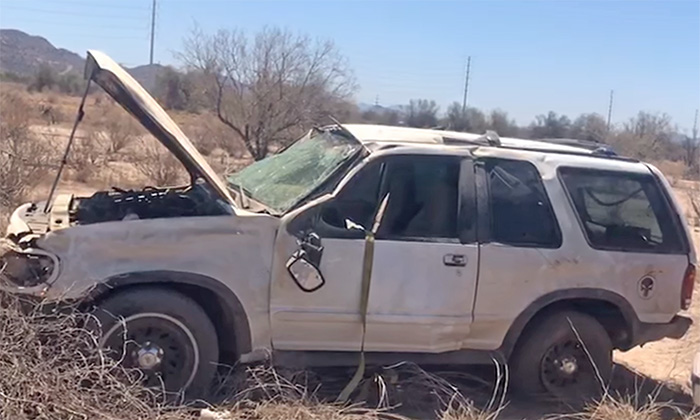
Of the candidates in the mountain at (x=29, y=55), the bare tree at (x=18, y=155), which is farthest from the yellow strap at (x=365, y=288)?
the mountain at (x=29, y=55)

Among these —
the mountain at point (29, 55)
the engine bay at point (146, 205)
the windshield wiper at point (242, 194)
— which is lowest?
the engine bay at point (146, 205)

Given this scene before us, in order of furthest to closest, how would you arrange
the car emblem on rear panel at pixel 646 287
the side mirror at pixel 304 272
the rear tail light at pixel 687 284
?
the rear tail light at pixel 687 284
the car emblem on rear panel at pixel 646 287
the side mirror at pixel 304 272

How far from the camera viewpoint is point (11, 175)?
12305mm

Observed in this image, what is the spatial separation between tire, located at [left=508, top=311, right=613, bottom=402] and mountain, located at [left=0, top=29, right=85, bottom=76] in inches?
3177

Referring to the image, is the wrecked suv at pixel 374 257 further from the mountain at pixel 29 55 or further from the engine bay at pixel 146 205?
the mountain at pixel 29 55

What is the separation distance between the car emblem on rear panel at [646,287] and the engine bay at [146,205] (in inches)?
117

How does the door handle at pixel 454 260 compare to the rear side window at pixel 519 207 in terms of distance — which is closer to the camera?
the door handle at pixel 454 260

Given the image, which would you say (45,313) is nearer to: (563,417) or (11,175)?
(563,417)

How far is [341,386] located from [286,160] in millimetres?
1708

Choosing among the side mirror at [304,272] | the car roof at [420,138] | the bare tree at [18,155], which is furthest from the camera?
the bare tree at [18,155]

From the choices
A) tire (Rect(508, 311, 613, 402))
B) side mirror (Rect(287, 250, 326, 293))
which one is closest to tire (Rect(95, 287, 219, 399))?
side mirror (Rect(287, 250, 326, 293))

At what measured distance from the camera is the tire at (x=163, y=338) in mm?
5113

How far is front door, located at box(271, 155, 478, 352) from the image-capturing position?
5484 millimetres

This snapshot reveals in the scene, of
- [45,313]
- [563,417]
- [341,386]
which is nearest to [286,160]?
[341,386]
